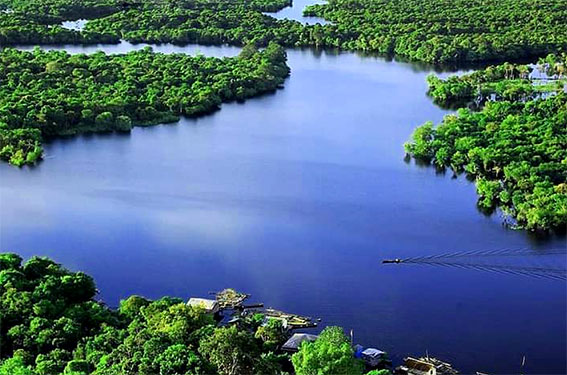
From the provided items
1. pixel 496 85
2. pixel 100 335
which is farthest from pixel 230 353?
pixel 496 85

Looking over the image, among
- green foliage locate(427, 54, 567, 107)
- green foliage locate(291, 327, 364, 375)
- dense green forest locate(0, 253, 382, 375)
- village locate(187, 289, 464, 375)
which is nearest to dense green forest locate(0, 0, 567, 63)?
green foliage locate(427, 54, 567, 107)

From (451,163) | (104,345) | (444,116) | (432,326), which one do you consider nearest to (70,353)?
(104,345)

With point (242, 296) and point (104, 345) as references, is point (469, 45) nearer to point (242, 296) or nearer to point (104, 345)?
point (242, 296)

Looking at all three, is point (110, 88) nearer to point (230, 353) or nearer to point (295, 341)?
point (295, 341)

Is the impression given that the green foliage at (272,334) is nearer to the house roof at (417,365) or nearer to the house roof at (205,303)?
the house roof at (205,303)

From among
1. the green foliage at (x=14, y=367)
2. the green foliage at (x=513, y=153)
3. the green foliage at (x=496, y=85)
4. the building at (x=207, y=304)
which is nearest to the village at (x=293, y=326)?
the building at (x=207, y=304)

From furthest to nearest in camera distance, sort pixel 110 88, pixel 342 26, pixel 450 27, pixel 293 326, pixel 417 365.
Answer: pixel 342 26, pixel 450 27, pixel 110 88, pixel 293 326, pixel 417 365

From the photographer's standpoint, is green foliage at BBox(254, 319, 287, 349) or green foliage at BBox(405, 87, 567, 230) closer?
green foliage at BBox(254, 319, 287, 349)

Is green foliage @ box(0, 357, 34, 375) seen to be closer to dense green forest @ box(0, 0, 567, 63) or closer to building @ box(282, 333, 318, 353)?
building @ box(282, 333, 318, 353)
